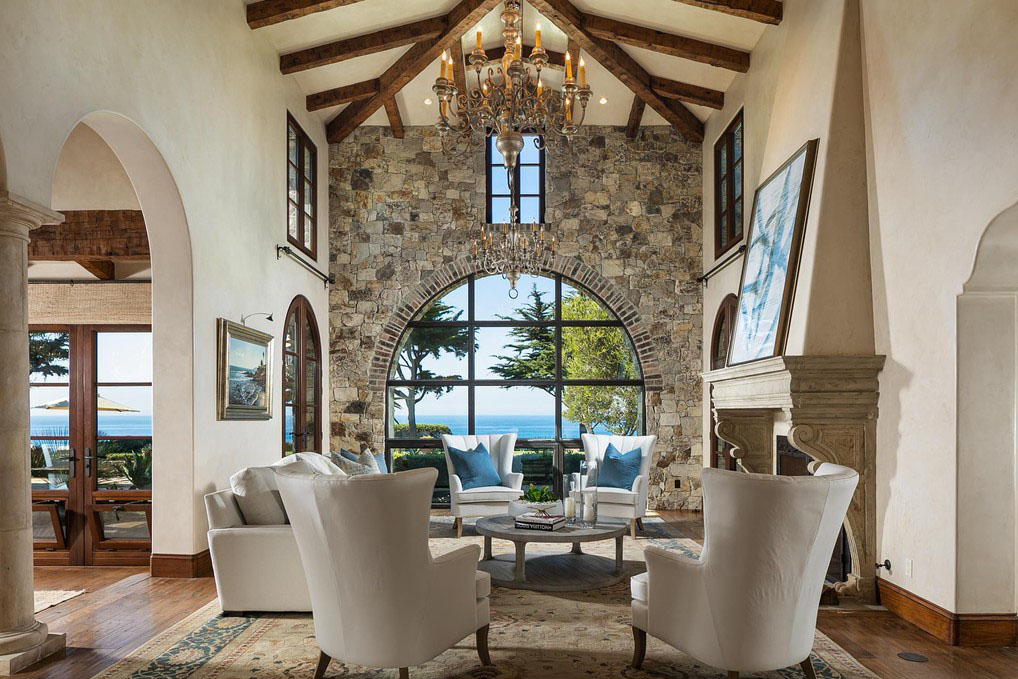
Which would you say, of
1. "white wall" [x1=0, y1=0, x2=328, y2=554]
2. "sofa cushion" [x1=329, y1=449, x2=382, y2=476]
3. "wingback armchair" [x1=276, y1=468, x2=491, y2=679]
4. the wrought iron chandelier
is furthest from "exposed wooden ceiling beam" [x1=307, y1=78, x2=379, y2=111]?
"wingback armchair" [x1=276, y1=468, x2=491, y2=679]

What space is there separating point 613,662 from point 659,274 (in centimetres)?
643

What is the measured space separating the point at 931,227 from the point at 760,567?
2.30 m

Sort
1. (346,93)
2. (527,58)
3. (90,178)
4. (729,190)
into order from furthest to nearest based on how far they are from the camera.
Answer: (527,58) → (346,93) → (729,190) → (90,178)

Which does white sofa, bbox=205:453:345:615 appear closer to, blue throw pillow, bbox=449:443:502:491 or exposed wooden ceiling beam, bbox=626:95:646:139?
blue throw pillow, bbox=449:443:502:491

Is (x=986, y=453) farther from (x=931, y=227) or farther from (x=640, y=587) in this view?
(x=640, y=587)

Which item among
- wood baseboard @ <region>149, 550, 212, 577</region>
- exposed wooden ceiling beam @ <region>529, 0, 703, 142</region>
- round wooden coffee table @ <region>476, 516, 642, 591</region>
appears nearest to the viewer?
round wooden coffee table @ <region>476, 516, 642, 591</region>

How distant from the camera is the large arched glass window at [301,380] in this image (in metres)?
8.28

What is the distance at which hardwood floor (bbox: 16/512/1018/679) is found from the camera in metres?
3.69

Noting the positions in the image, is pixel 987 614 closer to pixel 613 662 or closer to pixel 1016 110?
pixel 613 662

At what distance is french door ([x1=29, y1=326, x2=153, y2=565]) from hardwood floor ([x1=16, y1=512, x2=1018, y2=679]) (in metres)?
0.25

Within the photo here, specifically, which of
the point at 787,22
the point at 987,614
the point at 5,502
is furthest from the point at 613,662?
the point at 787,22

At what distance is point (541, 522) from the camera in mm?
5438

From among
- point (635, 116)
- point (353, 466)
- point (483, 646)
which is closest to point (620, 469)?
point (353, 466)

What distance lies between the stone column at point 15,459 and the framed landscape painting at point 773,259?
4418 mm
